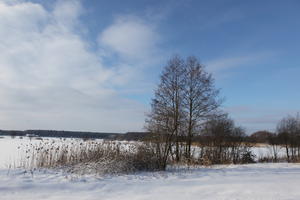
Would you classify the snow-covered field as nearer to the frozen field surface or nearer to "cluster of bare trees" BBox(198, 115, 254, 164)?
the frozen field surface

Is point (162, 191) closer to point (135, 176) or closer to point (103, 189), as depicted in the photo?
point (103, 189)

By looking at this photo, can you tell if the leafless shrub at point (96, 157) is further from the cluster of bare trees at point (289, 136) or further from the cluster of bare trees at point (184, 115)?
the cluster of bare trees at point (289, 136)

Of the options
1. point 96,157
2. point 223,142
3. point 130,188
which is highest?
point 223,142

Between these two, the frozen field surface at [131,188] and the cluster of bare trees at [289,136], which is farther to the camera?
the cluster of bare trees at [289,136]

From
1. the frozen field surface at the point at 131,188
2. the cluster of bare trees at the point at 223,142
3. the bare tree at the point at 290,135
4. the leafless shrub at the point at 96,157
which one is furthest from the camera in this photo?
the bare tree at the point at 290,135

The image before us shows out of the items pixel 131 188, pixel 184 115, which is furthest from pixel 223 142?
pixel 131 188

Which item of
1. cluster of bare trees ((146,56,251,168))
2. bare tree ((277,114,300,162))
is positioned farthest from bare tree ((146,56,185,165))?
bare tree ((277,114,300,162))

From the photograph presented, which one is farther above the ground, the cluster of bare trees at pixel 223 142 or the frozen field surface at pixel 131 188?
the cluster of bare trees at pixel 223 142

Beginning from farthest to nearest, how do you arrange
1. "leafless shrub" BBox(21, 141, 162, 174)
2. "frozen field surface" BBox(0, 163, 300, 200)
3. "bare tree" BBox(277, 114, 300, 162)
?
"bare tree" BBox(277, 114, 300, 162)
"leafless shrub" BBox(21, 141, 162, 174)
"frozen field surface" BBox(0, 163, 300, 200)

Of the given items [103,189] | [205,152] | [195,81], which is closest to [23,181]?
[103,189]

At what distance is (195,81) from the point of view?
48.5 ft

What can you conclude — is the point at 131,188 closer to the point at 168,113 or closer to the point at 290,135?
the point at 168,113

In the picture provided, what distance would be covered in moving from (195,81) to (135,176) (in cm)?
889

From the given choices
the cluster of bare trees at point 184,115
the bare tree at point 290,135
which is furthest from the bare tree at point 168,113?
the bare tree at point 290,135
